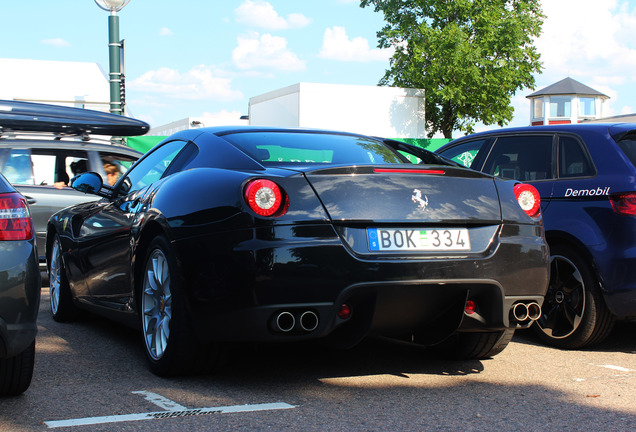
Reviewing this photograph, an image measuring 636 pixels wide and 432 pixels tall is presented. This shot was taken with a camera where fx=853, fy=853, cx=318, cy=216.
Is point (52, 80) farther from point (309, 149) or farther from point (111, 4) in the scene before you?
point (309, 149)

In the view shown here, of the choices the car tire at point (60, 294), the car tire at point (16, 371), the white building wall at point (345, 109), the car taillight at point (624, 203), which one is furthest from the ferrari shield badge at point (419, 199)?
the white building wall at point (345, 109)

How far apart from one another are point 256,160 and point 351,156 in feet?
2.37

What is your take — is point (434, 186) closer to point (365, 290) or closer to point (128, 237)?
point (365, 290)

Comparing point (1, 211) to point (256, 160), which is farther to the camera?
point (256, 160)

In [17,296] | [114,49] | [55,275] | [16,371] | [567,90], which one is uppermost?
[567,90]

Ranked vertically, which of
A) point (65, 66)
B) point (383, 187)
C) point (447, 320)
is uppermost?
point (65, 66)

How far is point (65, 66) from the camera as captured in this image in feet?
112

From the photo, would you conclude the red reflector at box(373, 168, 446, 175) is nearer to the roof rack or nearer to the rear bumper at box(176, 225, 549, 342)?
the rear bumper at box(176, 225, 549, 342)

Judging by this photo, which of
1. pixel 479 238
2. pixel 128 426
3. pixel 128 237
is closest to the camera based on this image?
pixel 128 426

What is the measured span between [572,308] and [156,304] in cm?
290

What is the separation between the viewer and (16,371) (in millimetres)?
4078

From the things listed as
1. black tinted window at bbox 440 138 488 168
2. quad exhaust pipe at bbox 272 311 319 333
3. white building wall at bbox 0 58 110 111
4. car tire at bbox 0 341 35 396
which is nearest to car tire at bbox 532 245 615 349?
black tinted window at bbox 440 138 488 168

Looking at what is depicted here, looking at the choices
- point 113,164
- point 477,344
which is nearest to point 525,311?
point 477,344

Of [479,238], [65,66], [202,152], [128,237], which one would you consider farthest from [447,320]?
[65,66]
